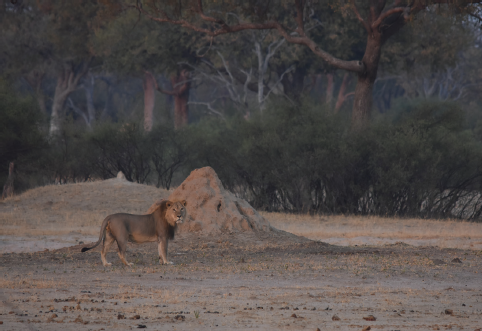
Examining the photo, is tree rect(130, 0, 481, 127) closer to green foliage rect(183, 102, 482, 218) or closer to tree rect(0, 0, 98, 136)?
green foliage rect(183, 102, 482, 218)

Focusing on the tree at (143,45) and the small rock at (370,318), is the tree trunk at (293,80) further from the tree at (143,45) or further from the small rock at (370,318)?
the small rock at (370,318)

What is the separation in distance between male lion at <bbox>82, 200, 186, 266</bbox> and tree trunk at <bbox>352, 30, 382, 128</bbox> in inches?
603

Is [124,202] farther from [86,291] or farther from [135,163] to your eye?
[86,291]

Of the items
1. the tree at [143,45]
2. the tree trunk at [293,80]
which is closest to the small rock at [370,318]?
the tree at [143,45]

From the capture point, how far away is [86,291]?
8.57m

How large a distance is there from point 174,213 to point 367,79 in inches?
660

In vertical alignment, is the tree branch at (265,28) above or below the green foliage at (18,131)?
above

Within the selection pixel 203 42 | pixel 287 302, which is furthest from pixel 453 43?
pixel 287 302

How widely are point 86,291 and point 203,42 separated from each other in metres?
29.8

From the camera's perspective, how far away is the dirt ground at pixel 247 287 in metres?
6.86

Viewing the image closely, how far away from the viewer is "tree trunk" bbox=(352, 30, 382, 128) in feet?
83.8

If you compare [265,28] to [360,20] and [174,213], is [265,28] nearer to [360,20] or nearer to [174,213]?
[360,20]

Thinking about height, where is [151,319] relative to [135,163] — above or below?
below

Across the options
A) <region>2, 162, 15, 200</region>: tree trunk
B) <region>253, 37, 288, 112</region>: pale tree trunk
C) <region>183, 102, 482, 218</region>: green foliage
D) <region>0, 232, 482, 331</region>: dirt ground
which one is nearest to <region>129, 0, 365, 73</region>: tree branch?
<region>183, 102, 482, 218</region>: green foliage
